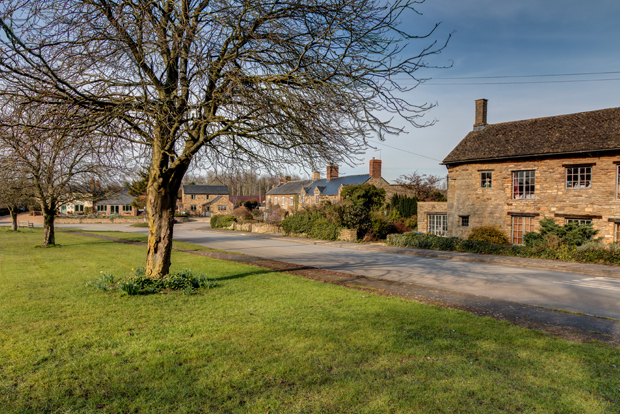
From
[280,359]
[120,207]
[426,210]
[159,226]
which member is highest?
[120,207]

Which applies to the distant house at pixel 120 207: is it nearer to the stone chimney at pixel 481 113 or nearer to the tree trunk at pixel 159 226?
the stone chimney at pixel 481 113

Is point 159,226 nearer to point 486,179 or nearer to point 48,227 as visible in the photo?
point 48,227

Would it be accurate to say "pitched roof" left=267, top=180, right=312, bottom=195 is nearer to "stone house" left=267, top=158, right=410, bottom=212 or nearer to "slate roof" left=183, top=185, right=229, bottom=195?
"stone house" left=267, top=158, right=410, bottom=212

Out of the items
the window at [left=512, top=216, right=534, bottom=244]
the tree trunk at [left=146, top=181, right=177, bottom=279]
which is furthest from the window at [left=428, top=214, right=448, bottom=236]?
the tree trunk at [left=146, top=181, right=177, bottom=279]

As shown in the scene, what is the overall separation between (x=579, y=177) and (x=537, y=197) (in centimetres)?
226

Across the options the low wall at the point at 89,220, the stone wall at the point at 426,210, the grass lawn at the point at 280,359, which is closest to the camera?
the grass lawn at the point at 280,359

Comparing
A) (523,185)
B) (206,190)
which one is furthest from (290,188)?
(523,185)

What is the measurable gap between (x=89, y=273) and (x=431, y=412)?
1037cm

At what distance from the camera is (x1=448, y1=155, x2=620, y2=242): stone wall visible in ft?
63.8

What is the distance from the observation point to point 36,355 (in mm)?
4695

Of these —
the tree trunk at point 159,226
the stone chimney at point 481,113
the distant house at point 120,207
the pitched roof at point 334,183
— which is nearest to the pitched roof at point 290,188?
the pitched roof at point 334,183

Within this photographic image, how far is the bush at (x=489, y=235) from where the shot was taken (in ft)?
74.1

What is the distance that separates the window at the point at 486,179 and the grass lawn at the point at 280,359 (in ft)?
62.6

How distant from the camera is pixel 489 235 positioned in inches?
900
